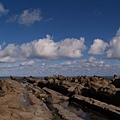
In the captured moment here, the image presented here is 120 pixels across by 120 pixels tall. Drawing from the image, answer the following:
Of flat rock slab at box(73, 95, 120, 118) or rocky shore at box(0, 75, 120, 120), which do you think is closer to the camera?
rocky shore at box(0, 75, 120, 120)

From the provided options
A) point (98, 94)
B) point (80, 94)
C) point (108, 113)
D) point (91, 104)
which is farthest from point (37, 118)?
point (80, 94)

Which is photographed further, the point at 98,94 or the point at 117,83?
the point at 117,83

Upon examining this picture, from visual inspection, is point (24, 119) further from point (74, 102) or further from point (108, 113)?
point (74, 102)

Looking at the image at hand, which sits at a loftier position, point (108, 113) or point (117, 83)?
point (117, 83)

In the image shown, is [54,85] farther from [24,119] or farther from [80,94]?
[24,119]

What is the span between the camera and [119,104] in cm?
4353

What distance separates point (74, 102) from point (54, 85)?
24.9 metres

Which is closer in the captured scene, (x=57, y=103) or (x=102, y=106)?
(x=102, y=106)

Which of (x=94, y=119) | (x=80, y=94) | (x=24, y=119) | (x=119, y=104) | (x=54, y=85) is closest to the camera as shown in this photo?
(x=24, y=119)

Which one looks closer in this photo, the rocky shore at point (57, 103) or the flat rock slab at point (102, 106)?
the rocky shore at point (57, 103)

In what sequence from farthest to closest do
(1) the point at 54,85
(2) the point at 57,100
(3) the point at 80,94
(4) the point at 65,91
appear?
(1) the point at 54,85, (4) the point at 65,91, (3) the point at 80,94, (2) the point at 57,100

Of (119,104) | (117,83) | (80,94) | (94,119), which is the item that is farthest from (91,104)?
(117,83)

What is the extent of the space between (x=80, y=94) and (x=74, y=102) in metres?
6.31

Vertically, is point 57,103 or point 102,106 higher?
point 102,106
